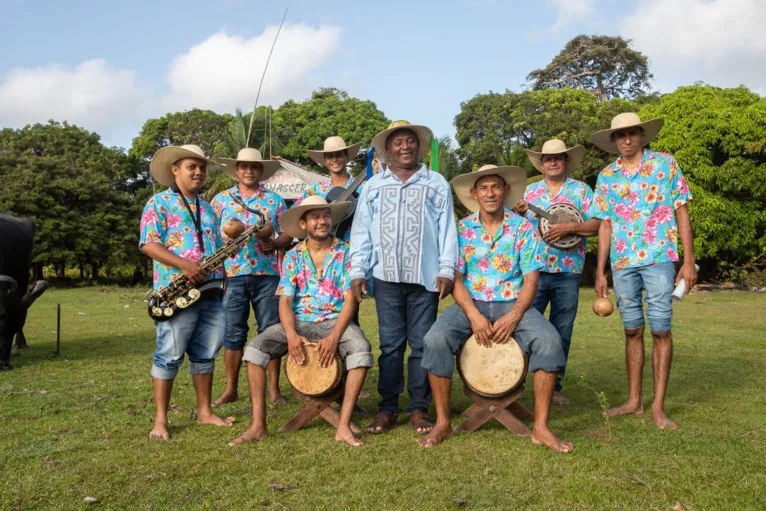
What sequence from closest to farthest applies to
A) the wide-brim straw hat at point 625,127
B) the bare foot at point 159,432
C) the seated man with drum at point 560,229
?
1. the bare foot at point 159,432
2. the wide-brim straw hat at point 625,127
3. the seated man with drum at point 560,229

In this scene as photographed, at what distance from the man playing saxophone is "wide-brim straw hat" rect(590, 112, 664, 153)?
3.60 meters

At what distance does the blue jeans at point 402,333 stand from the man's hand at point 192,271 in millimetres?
1458

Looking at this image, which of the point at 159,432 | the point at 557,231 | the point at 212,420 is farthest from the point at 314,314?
the point at 557,231

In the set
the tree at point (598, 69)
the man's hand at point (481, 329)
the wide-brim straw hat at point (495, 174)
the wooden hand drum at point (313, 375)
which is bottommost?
the wooden hand drum at point (313, 375)

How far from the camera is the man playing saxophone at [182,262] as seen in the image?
17.7ft

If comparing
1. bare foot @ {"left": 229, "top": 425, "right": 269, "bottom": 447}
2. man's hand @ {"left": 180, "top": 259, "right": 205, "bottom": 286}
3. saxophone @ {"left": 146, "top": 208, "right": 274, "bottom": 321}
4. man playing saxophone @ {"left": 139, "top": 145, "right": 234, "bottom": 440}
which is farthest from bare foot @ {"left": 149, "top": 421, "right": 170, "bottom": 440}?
man's hand @ {"left": 180, "top": 259, "right": 205, "bottom": 286}

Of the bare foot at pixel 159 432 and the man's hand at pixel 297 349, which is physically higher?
the man's hand at pixel 297 349

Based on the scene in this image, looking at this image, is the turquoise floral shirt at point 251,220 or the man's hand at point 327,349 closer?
the man's hand at point 327,349

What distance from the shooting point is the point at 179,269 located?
5.46 meters

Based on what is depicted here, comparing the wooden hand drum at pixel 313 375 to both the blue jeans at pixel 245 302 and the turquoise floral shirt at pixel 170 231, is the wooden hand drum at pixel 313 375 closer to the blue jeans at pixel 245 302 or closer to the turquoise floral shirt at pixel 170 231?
the turquoise floral shirt at pixel 170 231

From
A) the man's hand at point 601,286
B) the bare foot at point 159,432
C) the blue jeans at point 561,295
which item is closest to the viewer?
the bare foot at point 159,432

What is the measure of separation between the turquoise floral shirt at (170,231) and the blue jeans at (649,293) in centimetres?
357

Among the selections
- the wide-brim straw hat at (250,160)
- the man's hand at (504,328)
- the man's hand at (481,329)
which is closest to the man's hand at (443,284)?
the man's hand at (481,329)

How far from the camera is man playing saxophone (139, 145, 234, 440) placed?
5.40m
